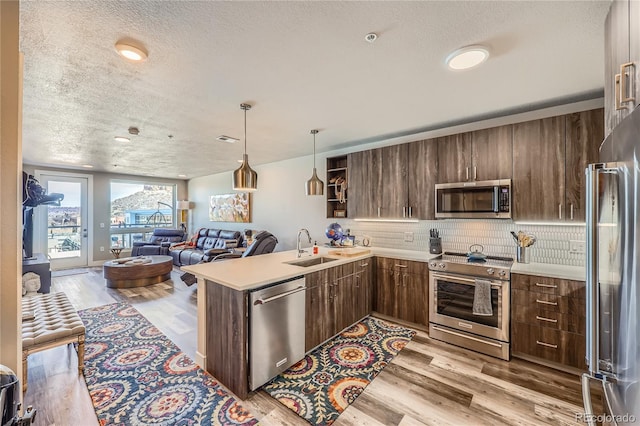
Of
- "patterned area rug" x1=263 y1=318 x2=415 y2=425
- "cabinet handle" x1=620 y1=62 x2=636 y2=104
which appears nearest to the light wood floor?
"patterned area rug" x1=263 y1=318 x2=415 y2=425

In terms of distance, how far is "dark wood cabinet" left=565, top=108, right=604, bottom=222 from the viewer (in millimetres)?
2443

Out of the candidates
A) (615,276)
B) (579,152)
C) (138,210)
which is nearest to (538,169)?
(579,152)

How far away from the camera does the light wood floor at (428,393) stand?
189cm

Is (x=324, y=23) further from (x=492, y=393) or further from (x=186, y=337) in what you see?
(x=186, y=337)

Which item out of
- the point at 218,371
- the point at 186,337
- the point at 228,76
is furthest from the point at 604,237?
the point at 186,337

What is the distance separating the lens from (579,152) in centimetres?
252

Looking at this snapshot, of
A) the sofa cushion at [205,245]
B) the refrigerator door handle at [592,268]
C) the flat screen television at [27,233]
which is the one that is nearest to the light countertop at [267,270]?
the refrigerator door handle at [592,268]

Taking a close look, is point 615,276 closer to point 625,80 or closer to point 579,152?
point 625,80

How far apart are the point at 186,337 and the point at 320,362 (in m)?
1.67

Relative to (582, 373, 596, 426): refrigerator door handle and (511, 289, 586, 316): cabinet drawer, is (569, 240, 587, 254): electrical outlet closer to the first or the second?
(511, 289, 586, 316): cabinet drawer

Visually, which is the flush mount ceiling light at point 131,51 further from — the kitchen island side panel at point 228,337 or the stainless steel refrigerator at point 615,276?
the stainless steel refrigerator at point 615,276

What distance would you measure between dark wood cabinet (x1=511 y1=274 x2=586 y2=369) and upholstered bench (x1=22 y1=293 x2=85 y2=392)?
4160mm

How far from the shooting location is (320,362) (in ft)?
8.44

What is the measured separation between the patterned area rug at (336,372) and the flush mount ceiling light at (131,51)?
8.93ft
